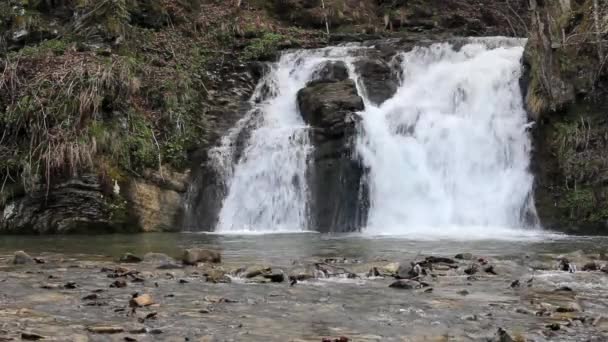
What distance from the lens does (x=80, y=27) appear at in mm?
19141

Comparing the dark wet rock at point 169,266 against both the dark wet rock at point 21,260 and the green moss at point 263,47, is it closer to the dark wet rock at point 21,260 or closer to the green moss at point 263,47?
the dark wet rock at point 21,260

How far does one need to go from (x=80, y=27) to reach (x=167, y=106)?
388 cm

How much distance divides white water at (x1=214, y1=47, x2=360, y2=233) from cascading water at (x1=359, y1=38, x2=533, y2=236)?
174 centimetres

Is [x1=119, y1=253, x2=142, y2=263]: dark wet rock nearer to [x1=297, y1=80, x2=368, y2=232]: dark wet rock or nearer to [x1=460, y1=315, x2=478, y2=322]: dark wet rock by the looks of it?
[x1=460, y1=315, x2=478, y2=322]: dark wet rock

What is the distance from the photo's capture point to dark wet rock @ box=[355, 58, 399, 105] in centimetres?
1947

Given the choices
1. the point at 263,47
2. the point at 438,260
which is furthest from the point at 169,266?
the point at 263,47

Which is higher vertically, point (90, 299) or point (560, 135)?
point (560, 135)

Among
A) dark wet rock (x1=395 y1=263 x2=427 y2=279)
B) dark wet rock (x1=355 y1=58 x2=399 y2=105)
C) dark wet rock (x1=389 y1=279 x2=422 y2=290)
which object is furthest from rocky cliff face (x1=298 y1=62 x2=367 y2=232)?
dark wet rock (x1=389 y1=279 x2=422 y2=290)

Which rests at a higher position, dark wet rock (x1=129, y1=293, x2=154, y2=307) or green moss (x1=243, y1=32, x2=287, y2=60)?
green moss (x1=243, y1=32, x2=287, y2=60)

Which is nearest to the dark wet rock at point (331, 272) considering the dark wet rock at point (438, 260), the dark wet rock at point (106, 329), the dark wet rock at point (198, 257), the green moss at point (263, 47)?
the dark wet rock at point (438, 260)

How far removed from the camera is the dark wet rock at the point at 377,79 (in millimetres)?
19469

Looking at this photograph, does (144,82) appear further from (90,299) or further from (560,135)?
A: (90,299)

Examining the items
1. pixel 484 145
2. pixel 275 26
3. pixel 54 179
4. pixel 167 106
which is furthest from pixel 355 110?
pixel 275 26

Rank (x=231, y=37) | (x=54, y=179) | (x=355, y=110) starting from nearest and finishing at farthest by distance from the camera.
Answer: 1. (x=54, y=179)
2. (x=355, y=110)
3. (x=231, y=37)
